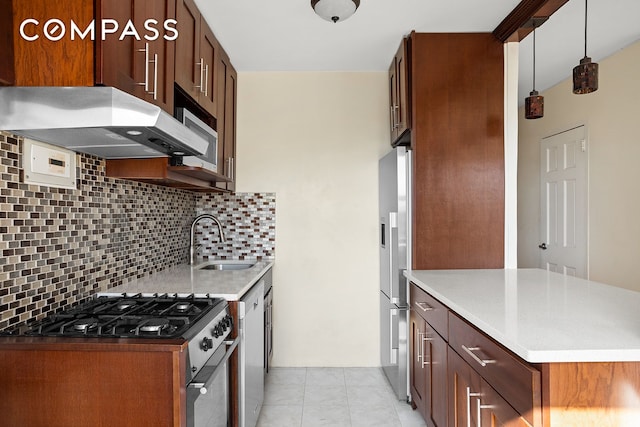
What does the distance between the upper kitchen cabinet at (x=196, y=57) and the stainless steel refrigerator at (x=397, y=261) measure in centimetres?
126

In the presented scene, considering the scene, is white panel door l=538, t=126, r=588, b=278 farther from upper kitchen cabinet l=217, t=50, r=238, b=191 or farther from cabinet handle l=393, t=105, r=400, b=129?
upper kitchen cabinet l=217, t=50, r=238, b=191

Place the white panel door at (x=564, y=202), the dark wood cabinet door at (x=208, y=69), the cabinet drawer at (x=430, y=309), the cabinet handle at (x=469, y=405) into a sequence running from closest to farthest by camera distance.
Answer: the cabinet handle at (x=469, y=405) < the cabinet drawer at (x=430, y=309) < the dark wood cabinet door at (x=208, y=69) < the white panel door at (x=564, y=202)

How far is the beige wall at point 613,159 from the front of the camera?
9.46 ft

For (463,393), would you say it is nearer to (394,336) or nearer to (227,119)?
(394,336)

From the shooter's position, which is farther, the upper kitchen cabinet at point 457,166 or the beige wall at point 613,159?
the beige wall at point 613,159

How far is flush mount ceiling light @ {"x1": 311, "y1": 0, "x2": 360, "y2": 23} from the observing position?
2.09 meters

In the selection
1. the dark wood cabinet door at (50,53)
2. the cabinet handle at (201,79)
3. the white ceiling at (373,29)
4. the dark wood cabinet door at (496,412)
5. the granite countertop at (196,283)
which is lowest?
the dark wood cabinet door at (496,412)

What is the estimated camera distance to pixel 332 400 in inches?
106

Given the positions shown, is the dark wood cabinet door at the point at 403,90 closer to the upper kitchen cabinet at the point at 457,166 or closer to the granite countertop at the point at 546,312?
the upper kitchen cabinet at the point at 457,166

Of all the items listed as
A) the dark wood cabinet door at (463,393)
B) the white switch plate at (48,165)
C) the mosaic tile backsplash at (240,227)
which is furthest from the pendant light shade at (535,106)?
the white switch plate at (48,165)

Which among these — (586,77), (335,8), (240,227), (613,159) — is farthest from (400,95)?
(613,159)

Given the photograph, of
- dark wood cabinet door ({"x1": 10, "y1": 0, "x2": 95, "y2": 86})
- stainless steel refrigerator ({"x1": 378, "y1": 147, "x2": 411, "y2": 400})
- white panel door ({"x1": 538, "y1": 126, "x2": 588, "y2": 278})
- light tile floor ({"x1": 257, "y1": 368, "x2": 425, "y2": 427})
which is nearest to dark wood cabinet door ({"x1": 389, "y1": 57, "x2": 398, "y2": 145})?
stainless steel refrigerator ({"x1": 378, "y1": 147, "x2": 411, "y2": 400})

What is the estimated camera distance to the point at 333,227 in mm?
3279

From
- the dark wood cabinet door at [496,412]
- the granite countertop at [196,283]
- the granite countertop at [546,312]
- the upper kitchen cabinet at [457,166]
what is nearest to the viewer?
the granite countertop at [546,312]
